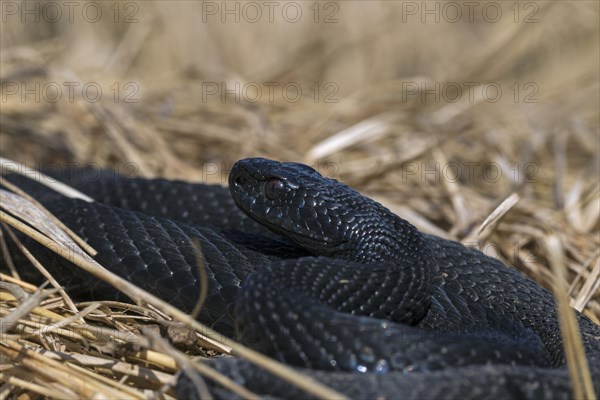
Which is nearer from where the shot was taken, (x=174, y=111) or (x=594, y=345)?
(x=594, y=345)

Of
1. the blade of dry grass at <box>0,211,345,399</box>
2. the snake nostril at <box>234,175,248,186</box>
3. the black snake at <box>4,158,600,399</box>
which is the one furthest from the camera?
the snake nostril at <box>234,175,248,186</box>

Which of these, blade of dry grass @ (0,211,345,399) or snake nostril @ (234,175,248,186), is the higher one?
A: snake nostril @ (234,175,248,186)

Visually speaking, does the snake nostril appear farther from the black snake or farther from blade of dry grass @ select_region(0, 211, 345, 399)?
blade of dry grass @ select_region(0, 211, 345, 399)

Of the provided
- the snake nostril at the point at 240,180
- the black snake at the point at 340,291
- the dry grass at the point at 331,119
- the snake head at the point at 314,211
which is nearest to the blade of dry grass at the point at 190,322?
the black snake at the point at 340,291

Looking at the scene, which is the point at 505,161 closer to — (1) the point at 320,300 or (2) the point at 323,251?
(2) the point at 323,251

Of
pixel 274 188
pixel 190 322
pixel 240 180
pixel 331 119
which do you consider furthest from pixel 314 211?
pixel 331 119

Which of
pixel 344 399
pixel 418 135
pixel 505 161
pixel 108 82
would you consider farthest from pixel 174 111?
pixel 344 399

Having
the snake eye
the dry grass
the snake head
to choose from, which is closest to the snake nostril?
the snake head
